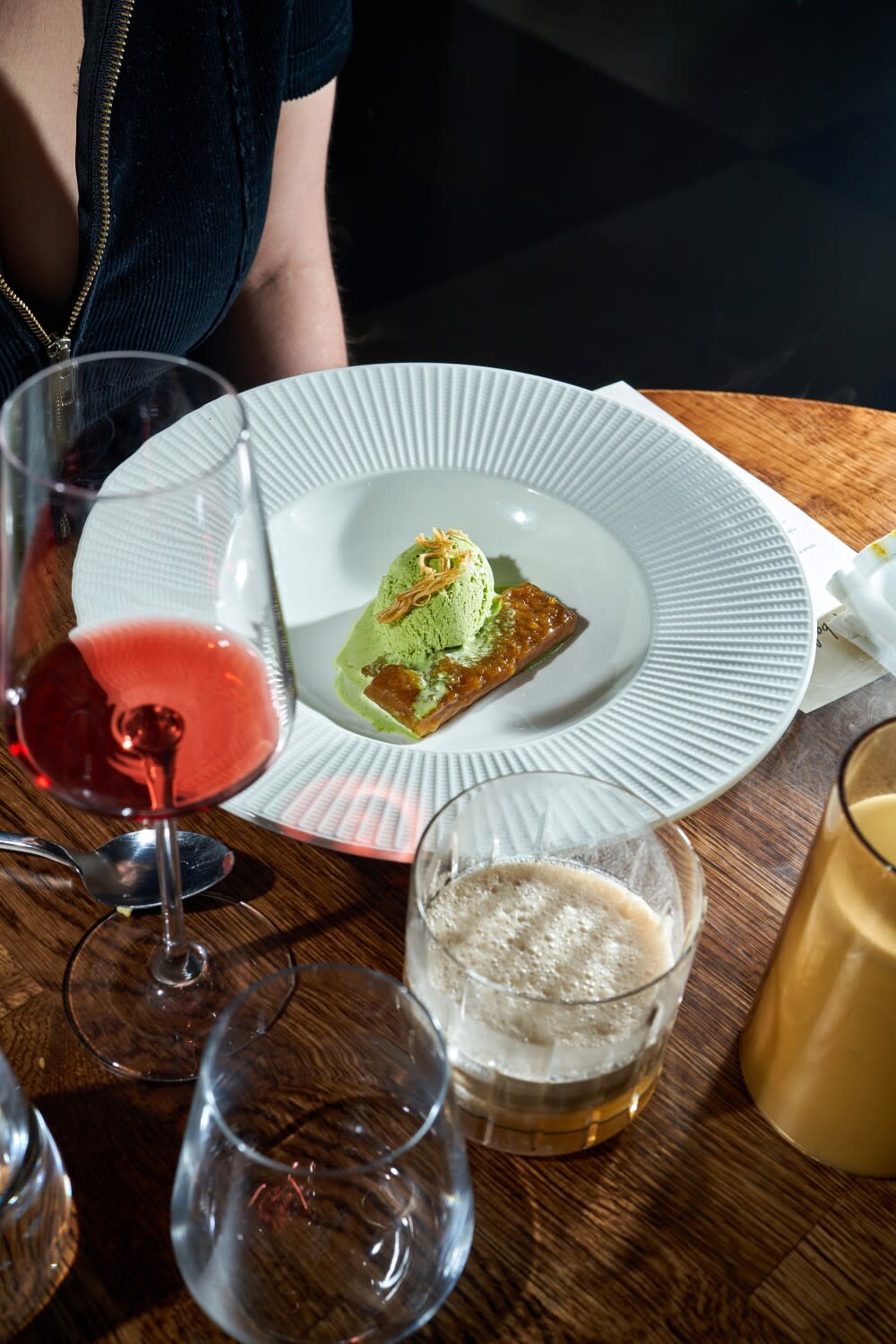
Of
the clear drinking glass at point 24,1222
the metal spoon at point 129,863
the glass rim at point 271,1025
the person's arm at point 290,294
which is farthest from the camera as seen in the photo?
the person's arm at point 290,294

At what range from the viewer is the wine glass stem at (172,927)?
23.3 inches

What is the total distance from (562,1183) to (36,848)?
13.2 inches

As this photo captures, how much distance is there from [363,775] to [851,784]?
296 millimetres

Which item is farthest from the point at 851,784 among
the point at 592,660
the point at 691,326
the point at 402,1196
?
the point at 691,326

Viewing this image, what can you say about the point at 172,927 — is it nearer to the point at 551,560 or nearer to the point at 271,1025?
the point at 271,1025

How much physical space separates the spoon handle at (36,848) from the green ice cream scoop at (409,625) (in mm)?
289

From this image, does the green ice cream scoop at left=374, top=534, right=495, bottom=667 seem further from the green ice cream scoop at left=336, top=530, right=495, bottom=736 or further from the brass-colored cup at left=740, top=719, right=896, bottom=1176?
the brass-colored cup at left=740, top=719, right=896, bottom=1176

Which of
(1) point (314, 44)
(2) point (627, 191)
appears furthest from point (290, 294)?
(2) point (627, 191)

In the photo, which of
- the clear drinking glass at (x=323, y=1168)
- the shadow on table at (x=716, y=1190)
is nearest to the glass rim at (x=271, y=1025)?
the clear drinking glass at (x=323, y=1168)

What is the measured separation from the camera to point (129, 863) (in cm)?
70

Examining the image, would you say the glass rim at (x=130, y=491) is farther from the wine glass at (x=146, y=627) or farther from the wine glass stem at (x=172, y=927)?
the wine glass stem at (x=172, y=927)

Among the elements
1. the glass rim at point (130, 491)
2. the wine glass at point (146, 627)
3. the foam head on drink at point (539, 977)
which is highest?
the glass rim at point (130, 491)

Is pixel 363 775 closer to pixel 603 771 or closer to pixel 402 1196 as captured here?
pixel 603 771

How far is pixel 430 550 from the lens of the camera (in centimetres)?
96
